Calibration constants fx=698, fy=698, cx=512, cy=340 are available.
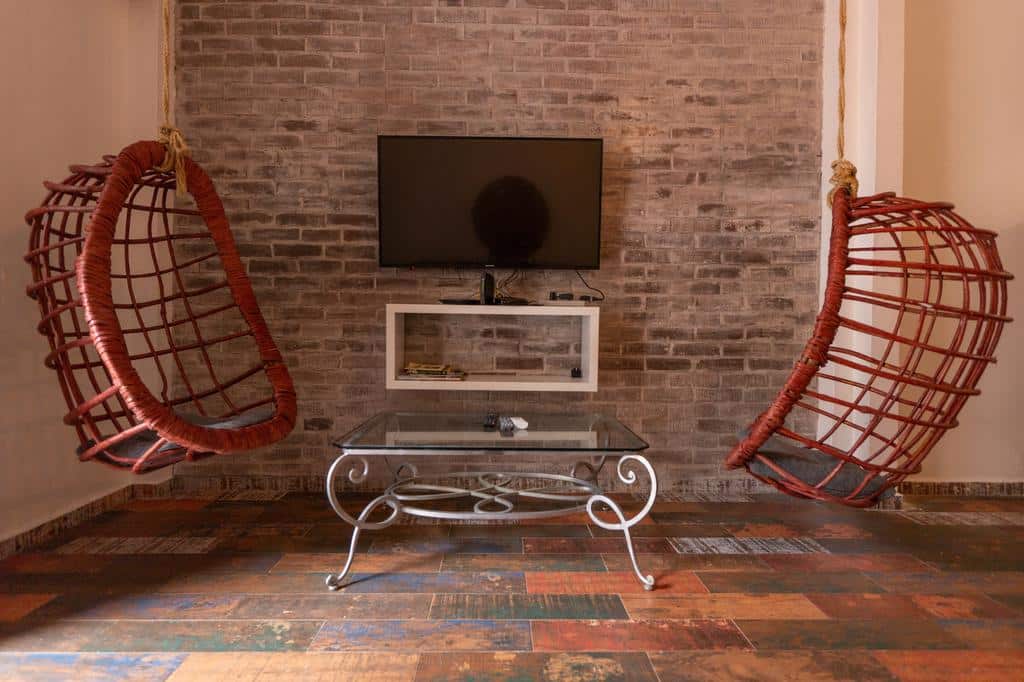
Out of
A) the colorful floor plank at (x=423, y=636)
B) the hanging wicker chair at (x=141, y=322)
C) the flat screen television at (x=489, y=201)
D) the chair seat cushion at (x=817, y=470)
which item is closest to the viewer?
the colorful floor plank at (x=423, y=636)

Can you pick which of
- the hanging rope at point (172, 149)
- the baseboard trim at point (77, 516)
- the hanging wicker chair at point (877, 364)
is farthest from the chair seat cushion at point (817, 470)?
the baseboard trim at point (77, 516)

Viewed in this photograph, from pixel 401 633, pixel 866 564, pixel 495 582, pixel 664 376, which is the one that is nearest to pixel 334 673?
pixel 401 633

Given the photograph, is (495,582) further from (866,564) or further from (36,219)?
(36,219)

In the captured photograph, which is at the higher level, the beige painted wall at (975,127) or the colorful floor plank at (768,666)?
the beige painted wall at (975,127)

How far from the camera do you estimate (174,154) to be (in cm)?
236

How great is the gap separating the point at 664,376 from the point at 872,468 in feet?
4.70

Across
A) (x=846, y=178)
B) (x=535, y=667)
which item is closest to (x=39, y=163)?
(x=535, y=667)

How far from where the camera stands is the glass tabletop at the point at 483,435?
2231 mm

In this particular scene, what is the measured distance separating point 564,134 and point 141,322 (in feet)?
6.59

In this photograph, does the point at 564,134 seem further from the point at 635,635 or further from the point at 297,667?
the point at 297,667

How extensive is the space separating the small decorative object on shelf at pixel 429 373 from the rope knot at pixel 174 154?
117 centimetres

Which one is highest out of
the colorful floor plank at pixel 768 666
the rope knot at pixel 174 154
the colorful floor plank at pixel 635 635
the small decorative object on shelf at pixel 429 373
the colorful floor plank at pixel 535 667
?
the rope knot at pixel 174 154

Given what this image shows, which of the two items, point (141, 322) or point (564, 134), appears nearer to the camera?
point (141, 322)

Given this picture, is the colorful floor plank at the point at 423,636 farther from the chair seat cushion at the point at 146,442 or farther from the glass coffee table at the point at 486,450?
the chair seat cushion at the point at 146,442
